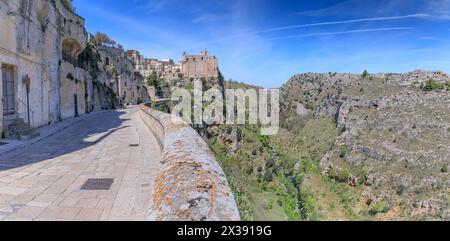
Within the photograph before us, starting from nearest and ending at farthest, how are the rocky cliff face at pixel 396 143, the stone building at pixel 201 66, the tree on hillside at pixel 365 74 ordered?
the rocky cliff face at pixel 396 143
the stone building at pixel 201 66
the tree on hillside at pixel 365 74

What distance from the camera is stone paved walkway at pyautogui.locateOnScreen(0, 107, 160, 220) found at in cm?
356

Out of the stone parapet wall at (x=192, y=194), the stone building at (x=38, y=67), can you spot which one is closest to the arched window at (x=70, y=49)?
the stone building at (x=38, y=67)

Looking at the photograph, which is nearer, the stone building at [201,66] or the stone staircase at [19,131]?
the stone staircase at [19,131]

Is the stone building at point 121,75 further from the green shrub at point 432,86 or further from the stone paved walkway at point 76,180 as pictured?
the green shrub at point 432,86

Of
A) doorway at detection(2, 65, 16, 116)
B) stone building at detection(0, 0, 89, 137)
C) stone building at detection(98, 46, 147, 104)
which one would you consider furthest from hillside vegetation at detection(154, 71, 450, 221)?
stone building at detection(98, 46, 147, 104)

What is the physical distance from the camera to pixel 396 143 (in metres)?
60.7

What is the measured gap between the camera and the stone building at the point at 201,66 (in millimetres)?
68625

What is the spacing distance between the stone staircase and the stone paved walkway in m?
1.25

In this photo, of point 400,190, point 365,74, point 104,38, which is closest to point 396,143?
point 400,190

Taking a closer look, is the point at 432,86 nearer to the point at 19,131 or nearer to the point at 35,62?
the point at 35,62

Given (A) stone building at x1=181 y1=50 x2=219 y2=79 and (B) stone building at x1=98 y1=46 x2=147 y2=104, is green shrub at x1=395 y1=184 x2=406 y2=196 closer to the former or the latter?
(A) stone building at x1=181 y1=50 x2=219 y2=79

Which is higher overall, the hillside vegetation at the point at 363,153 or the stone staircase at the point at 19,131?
the stone staircase at the point at 19,131

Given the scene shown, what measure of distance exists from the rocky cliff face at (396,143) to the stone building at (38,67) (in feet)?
155

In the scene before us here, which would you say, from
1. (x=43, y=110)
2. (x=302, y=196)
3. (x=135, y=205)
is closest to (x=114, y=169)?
(x=135, y=205)
